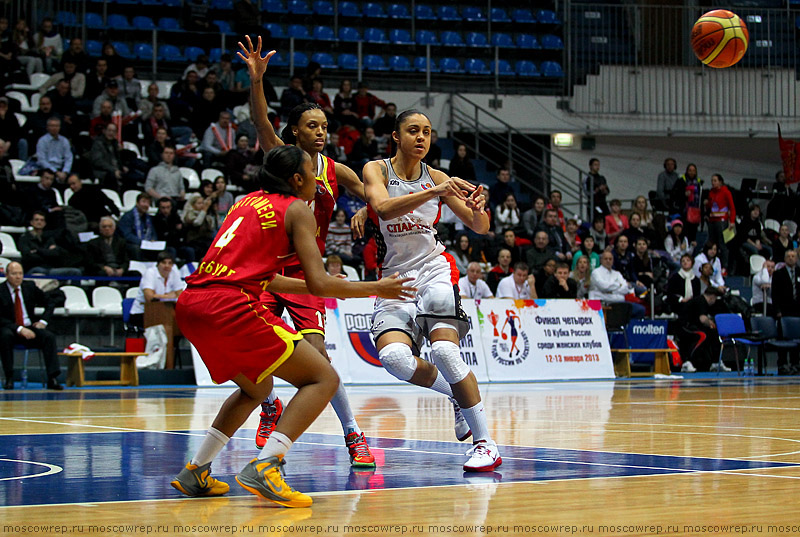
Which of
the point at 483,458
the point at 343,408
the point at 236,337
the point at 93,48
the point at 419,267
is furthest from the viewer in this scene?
the point at 93,48

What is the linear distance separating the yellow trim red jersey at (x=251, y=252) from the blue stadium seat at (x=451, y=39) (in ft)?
66.2

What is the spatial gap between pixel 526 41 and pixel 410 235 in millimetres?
19312

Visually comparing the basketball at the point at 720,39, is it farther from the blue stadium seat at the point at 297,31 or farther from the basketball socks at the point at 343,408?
the blue stadium seat at the point at 297,31

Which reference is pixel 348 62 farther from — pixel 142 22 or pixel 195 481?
pixel 195 481

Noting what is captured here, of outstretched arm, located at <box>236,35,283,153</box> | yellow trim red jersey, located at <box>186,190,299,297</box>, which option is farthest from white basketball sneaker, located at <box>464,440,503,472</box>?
outstretched arm, located at <box>236,35,283,153</box>

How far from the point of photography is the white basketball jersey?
575cm

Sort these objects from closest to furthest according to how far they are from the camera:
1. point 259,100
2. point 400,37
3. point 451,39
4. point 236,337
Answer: point 236,337
point 259,100
point 400,37
point 451,39

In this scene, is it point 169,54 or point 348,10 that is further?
point 348,10

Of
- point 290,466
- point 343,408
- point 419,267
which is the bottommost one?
point 290,466

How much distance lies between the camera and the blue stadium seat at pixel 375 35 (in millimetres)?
23328

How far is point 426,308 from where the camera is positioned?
18.4 feet

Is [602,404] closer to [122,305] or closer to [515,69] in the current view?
[122,305]

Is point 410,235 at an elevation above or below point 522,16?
below

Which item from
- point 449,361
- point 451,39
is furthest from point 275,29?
point 449,361
